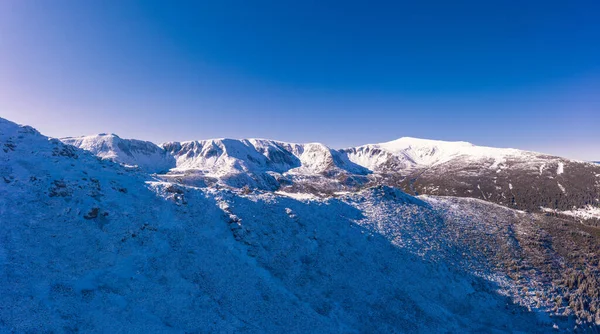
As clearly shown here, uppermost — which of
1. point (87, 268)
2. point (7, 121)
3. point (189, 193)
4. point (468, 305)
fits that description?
point (7, 121)

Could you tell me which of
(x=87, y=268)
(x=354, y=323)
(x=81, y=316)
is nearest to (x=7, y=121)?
(x=87, y=268)

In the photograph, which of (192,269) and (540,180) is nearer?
(192,269)

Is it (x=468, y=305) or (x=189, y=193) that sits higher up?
(x=189, y=193)

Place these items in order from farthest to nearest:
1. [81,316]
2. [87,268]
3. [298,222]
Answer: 1. [298,222]
2. [87,268]
3. [81,316]

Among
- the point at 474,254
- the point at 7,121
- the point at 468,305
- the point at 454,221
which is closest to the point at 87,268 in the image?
the point at 7,121

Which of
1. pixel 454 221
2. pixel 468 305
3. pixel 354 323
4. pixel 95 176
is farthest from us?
pixel 454 221

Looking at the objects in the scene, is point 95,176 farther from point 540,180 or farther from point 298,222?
point 540,180
